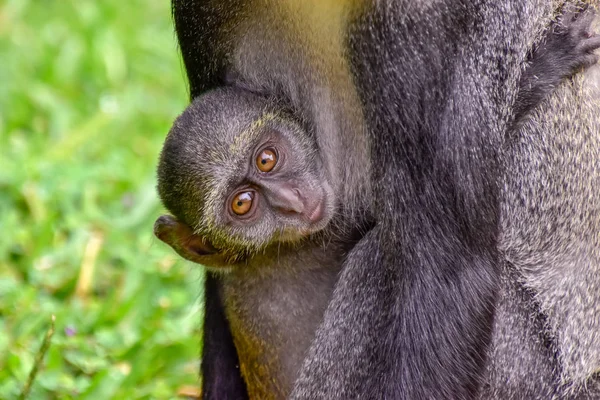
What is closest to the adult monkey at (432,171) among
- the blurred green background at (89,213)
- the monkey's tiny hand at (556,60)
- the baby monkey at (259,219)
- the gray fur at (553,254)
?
the monkey's tiny hand at (556,60)

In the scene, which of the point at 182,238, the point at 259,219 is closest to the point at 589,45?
the point at 259,219

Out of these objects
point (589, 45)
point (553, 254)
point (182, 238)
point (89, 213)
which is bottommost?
point (553, 254)

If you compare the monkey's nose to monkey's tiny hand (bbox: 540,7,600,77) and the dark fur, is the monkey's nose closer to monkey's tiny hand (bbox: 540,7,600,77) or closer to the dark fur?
the dark fur

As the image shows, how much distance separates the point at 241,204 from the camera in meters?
3.92

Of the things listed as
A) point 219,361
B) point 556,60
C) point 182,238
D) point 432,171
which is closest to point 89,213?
point 219,361

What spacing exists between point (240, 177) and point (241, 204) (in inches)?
4.1

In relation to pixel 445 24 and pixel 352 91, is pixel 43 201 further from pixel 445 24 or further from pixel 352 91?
pixel 445 24

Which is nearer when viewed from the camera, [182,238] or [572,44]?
[572,44]

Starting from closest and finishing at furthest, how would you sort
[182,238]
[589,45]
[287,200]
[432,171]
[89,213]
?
[432,171] < [589,45] < [287,200] < [182,238] < [89,213]

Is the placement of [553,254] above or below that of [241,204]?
below

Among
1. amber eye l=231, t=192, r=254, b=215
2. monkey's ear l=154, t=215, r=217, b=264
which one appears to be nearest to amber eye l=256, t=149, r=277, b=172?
amber eye l=231, t=192, r=254, b=215

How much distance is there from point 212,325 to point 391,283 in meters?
1.08

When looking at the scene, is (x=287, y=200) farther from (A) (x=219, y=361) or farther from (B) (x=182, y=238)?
(A) (x=219, y=361)

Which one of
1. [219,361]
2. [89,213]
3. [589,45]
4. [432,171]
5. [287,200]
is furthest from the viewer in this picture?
[89,213]
